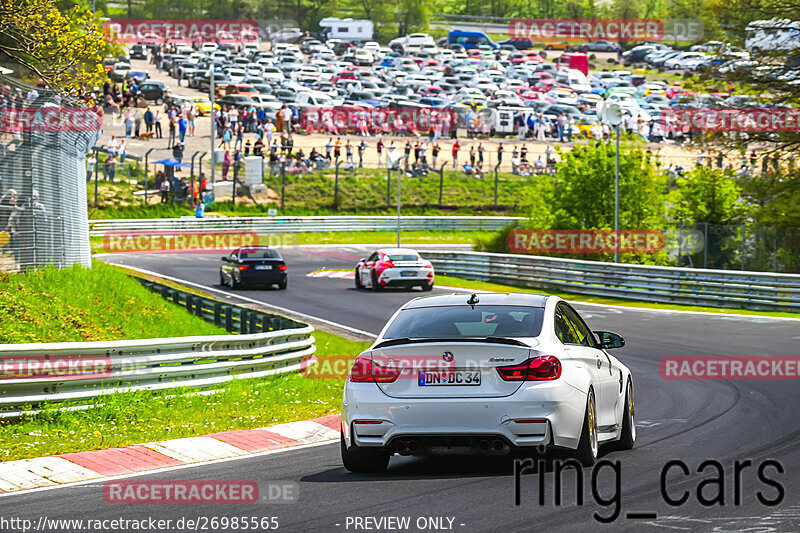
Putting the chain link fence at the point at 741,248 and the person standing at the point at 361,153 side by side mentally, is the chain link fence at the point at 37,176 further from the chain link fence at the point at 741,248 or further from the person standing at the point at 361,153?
the person standing at the point at 361,153

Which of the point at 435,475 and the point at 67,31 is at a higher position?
the point at 67,31

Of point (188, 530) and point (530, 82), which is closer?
point (188, 530)

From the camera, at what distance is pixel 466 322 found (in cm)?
915

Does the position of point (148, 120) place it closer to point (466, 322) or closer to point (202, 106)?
point (202, 106)

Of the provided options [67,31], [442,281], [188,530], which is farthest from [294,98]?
[188,530]

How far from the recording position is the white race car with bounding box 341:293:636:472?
27.4 ft

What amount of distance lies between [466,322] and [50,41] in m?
15.1

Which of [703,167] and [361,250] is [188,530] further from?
[361,250]

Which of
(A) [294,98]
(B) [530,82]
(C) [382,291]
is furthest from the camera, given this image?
(B) [530,82]

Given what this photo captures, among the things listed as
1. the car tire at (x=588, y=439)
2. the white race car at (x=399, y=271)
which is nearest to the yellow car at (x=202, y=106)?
the white race car at (x=399, y=271)

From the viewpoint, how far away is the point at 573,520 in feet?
23.2

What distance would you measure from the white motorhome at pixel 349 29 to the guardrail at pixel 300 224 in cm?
6208

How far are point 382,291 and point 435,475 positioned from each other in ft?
84.8

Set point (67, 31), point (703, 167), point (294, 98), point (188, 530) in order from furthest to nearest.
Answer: point (294, 98), point (703, 167), point (67, 31), point (188, 530)
